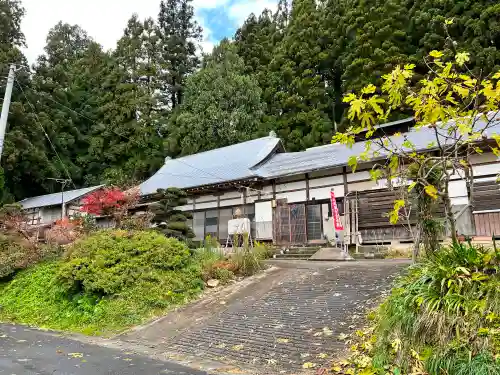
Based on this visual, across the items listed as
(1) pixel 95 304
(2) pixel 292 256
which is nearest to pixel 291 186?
(2) pixel 292 256

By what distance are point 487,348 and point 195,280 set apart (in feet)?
25.7

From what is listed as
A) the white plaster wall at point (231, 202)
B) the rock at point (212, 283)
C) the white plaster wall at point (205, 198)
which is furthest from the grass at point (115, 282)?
the white plaster wall at point (205, 198)

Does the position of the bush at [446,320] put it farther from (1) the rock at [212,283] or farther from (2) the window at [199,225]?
(2) the window at [199,225]

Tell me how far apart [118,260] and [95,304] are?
130cm

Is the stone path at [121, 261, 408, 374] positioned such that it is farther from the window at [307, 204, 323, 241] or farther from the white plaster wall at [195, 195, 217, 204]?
the white plaster wall at [195, 195, 217, 204]

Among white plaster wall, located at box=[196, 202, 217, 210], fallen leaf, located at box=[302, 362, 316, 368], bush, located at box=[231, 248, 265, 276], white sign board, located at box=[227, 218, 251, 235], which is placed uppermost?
white plaster wall, located at box=[196, 202, 217, 210]

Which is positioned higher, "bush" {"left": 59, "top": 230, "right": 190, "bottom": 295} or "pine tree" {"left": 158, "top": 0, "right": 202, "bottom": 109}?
"pine tree" {"left": 158, "top": 0, "right": 202, "bottom": 109}

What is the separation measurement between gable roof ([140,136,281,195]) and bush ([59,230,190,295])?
7565mm

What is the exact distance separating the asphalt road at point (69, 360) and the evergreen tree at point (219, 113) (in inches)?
878

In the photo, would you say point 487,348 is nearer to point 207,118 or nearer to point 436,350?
point 436,350

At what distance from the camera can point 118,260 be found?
1094cm

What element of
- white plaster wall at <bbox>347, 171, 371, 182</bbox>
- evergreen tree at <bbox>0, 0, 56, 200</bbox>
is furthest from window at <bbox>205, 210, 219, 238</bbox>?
evergreen tree at <bbox>0, 0, 56, 200</bbox>

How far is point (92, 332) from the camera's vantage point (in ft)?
29.1

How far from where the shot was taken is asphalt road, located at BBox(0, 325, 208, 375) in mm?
5602
